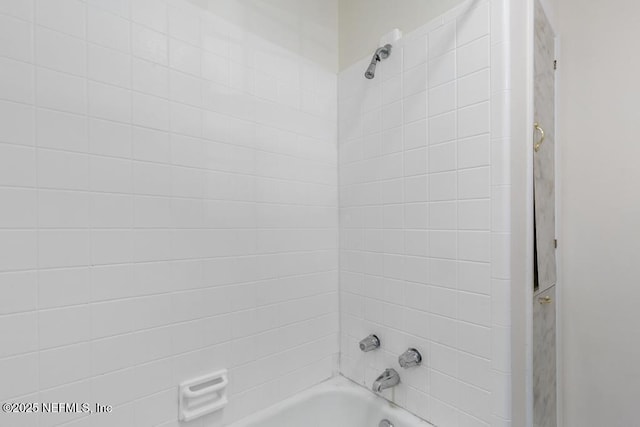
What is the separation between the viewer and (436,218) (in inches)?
51.6

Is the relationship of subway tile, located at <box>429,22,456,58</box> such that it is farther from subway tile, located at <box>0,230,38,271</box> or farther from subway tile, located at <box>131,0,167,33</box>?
subway tile, located at <box>0,230,38,271</box>

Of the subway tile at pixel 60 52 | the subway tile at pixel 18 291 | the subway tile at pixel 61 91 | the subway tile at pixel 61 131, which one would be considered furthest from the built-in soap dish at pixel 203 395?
the subway tile at pixel 60 52

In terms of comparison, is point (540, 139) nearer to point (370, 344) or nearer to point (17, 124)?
point (370, 344)

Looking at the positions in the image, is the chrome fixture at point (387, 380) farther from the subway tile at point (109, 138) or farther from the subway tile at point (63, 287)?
the subway tile at point (109, 138)

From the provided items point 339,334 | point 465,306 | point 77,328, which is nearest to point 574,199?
point 465,306

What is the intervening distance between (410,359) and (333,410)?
A: 553 mm

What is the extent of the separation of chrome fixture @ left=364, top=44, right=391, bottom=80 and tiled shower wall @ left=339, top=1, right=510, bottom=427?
37 millimetres

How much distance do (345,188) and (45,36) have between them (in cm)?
134

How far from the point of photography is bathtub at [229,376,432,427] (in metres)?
1.41

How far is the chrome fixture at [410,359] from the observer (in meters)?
1.36

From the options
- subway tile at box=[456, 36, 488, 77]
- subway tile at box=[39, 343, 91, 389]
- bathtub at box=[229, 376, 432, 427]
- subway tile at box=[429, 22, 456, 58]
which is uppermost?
subway tile at box=[429, 22, 456, 58]

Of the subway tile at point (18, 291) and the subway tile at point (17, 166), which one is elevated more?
the subway tile at point (17, 166)

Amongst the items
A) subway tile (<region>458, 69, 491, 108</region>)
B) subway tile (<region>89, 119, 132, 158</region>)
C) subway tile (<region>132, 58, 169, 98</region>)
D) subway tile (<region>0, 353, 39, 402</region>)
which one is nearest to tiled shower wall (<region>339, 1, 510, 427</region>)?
subway tile (<region>458, 69, 491, 108</region>)

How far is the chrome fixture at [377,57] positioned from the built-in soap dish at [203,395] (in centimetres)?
151
